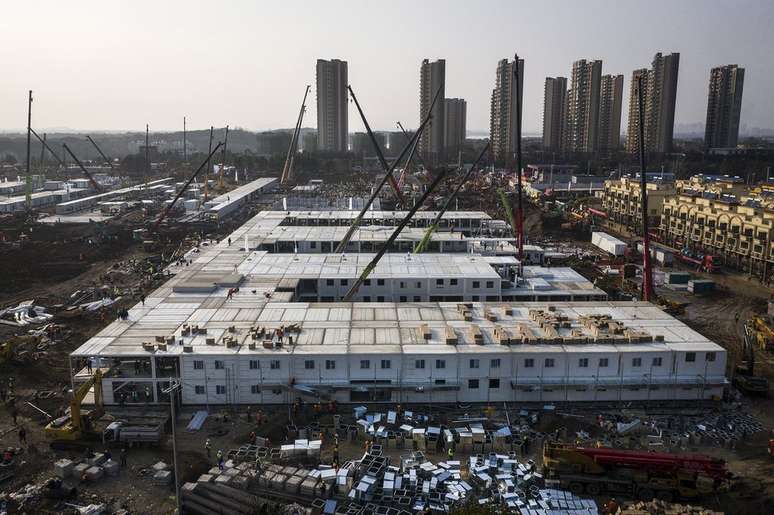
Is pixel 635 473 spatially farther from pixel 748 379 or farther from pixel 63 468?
pixel 63 468

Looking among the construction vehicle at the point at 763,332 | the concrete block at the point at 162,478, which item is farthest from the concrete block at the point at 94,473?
the construction vehicle at the point at 763,332

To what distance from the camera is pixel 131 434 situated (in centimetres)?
1659

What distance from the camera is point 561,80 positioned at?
138 m

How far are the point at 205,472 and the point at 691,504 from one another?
12272mm

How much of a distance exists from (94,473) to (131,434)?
1.79 meters

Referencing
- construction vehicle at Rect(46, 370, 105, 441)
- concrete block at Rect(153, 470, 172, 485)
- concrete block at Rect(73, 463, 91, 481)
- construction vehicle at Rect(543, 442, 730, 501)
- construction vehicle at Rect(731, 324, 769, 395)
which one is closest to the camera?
construction vehicle at Rect(543, 442, 730, 501)

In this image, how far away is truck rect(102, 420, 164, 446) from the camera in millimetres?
16578

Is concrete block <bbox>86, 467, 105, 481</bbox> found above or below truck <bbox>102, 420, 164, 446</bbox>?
below

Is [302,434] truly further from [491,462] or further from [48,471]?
[48,471]

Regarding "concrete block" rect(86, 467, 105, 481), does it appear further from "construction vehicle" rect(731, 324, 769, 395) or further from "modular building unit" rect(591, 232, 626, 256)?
"modular building unit" rect(591, 232, 626, 256)

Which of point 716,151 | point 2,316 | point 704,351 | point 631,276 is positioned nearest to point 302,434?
point 704,351

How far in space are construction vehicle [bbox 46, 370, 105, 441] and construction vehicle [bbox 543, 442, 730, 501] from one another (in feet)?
43.7

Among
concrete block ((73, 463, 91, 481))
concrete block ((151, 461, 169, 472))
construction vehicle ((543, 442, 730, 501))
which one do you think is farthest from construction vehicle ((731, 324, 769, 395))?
concrete block ((73, 463, 91, 481))

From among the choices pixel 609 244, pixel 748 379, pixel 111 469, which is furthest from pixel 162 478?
pixel 609 244
